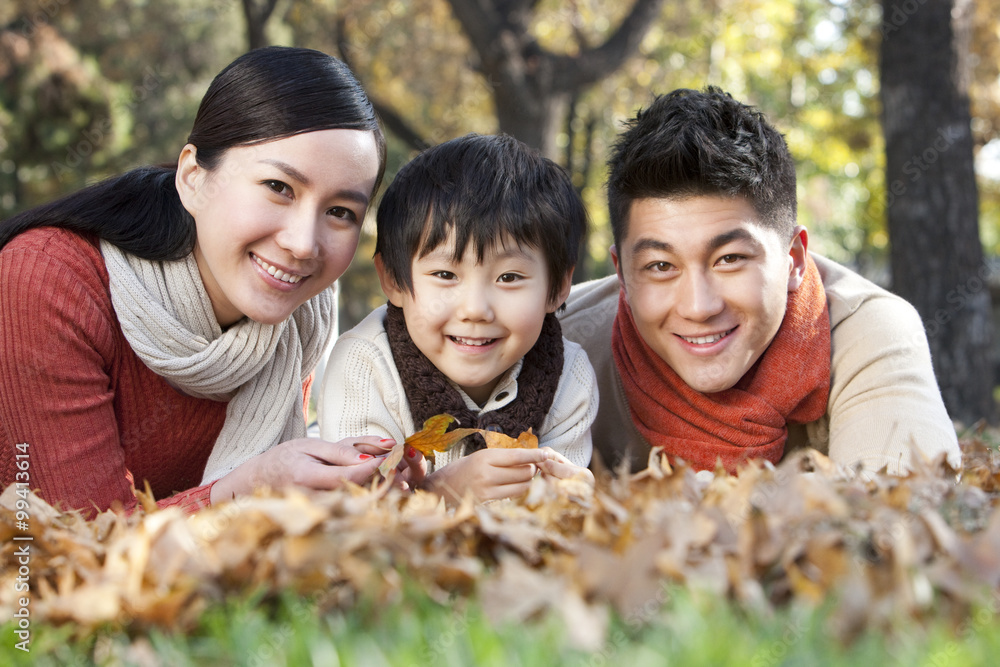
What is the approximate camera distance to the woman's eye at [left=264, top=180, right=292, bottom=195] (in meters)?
2.60

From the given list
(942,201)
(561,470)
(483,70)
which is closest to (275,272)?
(561,470)

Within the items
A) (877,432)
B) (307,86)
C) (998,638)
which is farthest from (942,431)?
(307,86)

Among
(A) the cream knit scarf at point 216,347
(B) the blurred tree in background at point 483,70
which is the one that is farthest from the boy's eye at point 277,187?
(B) the blurred tree in background at point 483,70

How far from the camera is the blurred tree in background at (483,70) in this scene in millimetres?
8656

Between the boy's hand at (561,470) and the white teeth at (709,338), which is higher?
the white teeth at (709,338)

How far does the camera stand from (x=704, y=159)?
110 inches

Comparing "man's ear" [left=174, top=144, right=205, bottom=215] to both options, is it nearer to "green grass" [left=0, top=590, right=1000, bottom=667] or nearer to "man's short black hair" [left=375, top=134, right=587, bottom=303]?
"man's short black hair" [left=375, top=134, right=587, bottom=303]

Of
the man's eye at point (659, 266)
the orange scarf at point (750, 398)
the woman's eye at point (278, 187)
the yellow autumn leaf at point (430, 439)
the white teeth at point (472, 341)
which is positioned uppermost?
the woman's eye at point (278, 187)

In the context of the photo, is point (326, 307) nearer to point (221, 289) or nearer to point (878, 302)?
point (221, 289)

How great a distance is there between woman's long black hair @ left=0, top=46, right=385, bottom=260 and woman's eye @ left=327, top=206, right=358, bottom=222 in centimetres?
25

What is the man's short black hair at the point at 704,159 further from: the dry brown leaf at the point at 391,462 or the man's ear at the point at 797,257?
the dry brown leaf at the point at 391,462

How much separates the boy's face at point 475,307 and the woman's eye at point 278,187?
44 centimetres

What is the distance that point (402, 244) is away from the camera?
8.96 ft

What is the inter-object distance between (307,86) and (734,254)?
1457mm
